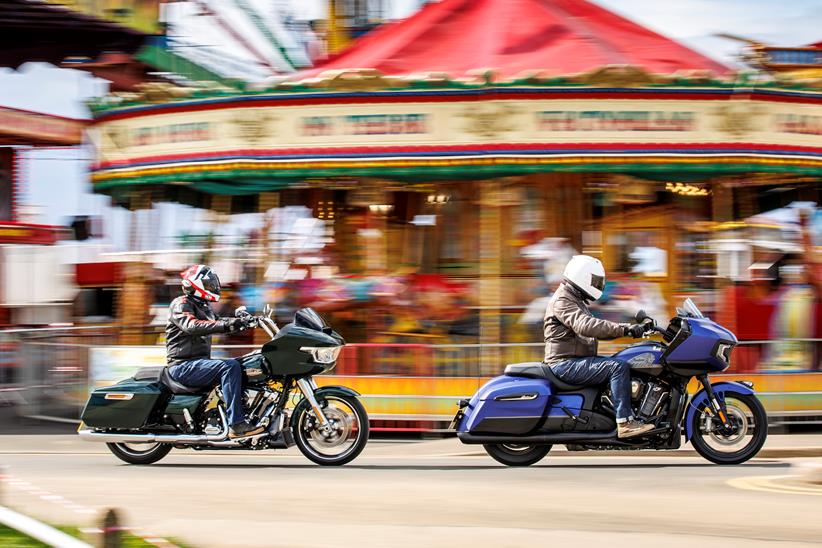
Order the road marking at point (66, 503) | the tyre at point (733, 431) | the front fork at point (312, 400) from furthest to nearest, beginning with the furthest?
1. the front fork at point (312, 400)
2. the tyre at point (733, 431)
3. the road marking at point (66, 503)

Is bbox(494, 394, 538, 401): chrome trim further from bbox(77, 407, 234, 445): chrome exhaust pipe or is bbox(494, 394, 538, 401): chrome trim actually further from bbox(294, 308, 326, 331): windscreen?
bbox(77, 407, 234, 445): chrome exhaust pipe

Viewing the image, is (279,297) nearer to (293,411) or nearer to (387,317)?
(387,317)

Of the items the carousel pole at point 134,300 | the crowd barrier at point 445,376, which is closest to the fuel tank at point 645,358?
the crowd barrier at point 445,376

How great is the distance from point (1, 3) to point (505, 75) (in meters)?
8.37

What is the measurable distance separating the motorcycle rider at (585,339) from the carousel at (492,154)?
4544mm

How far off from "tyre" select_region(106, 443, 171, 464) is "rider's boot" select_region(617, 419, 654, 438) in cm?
386

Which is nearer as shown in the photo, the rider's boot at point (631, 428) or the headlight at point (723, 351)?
the rider's boot at point (631, 428)

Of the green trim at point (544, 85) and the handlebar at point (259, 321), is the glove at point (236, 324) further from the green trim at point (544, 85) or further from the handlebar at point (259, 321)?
the green trim at point (544, 85)

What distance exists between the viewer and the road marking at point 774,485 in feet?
29.1

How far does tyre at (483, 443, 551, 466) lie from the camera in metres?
10.5

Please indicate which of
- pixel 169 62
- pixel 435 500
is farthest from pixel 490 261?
pixel 169 62

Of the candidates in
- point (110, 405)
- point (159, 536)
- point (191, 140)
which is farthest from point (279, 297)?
point (159, 536)

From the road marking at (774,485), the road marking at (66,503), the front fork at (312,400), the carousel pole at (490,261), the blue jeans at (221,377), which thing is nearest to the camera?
the road marking at (66,503)

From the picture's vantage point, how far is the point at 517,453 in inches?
417
